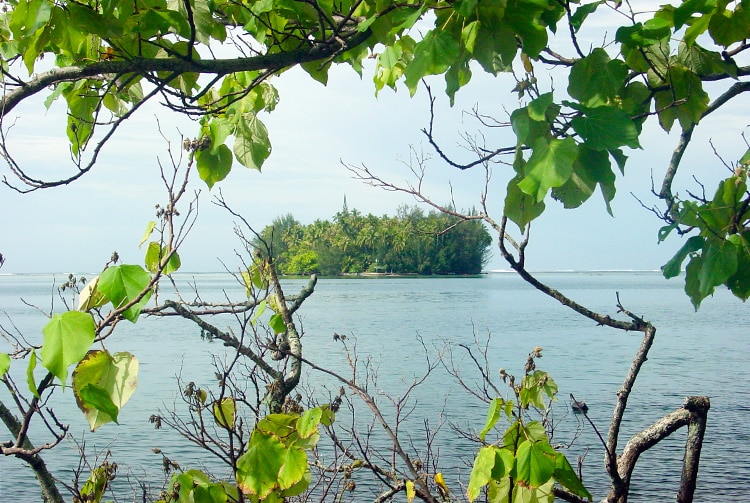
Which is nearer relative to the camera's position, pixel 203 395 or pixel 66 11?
pixel 66 11

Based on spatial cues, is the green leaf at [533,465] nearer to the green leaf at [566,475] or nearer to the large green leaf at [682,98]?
the green leaf at [566,475]

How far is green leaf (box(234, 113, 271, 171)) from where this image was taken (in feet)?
6.24

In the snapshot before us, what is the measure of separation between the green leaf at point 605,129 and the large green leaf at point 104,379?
965 millimetres

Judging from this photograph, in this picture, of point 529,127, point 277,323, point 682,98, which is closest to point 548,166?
point 529,127

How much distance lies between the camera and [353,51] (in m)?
1.80

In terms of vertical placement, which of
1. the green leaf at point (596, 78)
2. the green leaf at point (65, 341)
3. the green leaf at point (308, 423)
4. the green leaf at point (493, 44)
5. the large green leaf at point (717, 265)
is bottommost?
the green leaf at point (308, 423)

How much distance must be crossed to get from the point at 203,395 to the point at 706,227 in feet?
6.15

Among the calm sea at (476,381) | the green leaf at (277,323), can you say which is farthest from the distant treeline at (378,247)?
the green leaf at (277,323)

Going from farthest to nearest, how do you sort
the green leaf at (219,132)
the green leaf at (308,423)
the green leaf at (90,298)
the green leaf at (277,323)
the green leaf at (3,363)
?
the green leaf at (277,323), the green leaf at (308,423), the green leaf at (219,132), the green leaf at (90,298), the green leaf at (3,363)

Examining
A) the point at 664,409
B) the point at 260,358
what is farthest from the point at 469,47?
the point at 664,409

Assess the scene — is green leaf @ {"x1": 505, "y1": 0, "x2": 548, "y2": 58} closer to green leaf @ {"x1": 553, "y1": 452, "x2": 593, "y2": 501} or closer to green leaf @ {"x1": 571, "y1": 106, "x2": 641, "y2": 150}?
green leaf @ {"x1": 571, "y1": 106, "x2": 641, "y2": 150}

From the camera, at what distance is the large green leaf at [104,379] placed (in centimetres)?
140

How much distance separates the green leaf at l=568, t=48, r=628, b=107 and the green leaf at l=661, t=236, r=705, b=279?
51cm

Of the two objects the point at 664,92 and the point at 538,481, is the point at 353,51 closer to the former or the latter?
the point at 664,92
